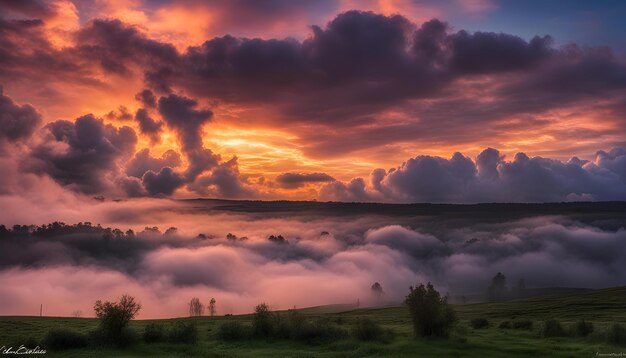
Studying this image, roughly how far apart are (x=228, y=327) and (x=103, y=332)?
26461 mm

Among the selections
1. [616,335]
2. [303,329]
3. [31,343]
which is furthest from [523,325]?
[31,343]

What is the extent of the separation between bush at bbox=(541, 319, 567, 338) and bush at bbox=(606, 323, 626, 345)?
12.4 m

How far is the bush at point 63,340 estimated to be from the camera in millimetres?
102125

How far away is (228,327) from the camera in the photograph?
115 metres

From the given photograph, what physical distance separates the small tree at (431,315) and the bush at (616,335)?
28.8 m

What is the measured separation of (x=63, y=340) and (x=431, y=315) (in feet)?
250

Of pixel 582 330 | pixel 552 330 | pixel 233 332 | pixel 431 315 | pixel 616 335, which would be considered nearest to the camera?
pixel 616 335

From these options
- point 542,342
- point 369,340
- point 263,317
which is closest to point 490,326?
point 542,342

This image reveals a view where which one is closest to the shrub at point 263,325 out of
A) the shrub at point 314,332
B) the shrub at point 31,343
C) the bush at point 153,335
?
the shrub at point 314,332

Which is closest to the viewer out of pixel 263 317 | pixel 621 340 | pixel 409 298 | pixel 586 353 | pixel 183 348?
pixel 586 353

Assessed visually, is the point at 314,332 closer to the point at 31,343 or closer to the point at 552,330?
the point at 552,330

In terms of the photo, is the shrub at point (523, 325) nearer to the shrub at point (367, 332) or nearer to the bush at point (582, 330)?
the bush at point (582, 330)

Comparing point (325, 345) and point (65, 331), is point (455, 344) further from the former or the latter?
point (65, 331)

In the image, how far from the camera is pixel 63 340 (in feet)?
340
